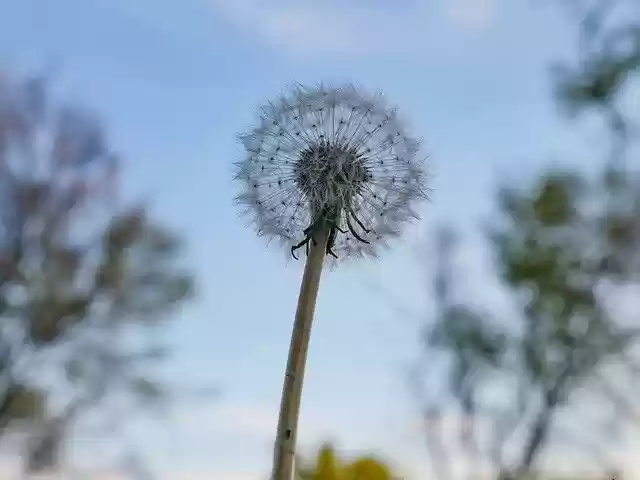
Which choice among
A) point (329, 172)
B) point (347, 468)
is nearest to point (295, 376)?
point (329, 172)

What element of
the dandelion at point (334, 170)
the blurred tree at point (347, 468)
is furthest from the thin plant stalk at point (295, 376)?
the blurred tree at point (347, 468)

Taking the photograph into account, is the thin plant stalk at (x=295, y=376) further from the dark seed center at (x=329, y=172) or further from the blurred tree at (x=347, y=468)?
the blurred tree at (x=347, y=468)

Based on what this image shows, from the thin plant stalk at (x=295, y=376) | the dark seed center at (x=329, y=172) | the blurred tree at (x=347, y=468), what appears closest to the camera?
the thin plant stalk at (x=295, y=376)

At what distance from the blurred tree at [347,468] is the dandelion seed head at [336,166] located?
2.07 meters

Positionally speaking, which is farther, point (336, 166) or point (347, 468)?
point (347, 468)

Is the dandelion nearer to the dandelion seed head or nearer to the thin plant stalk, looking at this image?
the dandelion seed head

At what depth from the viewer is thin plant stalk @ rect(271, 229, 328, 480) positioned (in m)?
1.74

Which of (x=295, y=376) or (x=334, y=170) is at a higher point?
(x=334, y=170)

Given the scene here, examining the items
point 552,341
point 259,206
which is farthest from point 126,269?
point 259,206

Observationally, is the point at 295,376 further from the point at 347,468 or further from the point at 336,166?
the point at 347,468

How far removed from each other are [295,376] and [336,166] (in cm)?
65

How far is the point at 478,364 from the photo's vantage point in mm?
8570

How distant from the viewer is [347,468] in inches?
168

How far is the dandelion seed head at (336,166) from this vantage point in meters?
2.29
